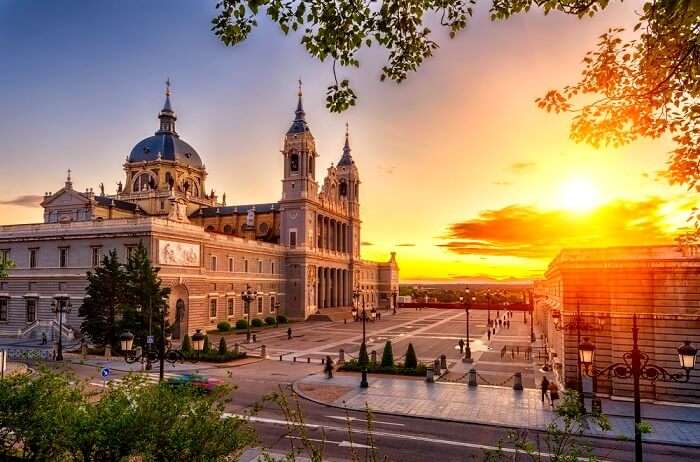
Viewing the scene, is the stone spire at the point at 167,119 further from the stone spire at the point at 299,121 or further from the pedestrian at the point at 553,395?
the pedestrian at the point at 553,395

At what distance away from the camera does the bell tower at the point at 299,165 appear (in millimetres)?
77062

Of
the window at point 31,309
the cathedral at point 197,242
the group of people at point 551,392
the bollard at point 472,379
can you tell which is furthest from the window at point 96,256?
the group of people at point 551,392

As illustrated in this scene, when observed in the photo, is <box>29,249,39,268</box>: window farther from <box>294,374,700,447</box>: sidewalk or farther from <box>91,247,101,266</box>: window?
<box>294,374,700,447</box>: sidewalk

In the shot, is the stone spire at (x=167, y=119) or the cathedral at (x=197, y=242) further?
the stone spire at (x=167, y=119)

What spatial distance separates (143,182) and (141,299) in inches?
1937

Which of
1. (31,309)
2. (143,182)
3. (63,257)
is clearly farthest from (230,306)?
(143,182)

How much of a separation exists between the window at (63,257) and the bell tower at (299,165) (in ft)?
115

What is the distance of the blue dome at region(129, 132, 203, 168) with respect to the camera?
3260 inches

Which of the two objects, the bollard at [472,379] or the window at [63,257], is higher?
the window at [63,257]

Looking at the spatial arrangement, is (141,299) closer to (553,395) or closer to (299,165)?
(553,395)

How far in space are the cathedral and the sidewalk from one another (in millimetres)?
24729

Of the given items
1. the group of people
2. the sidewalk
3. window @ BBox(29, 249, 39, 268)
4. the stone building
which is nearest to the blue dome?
window @ BBox(29, 249, 39, 268)

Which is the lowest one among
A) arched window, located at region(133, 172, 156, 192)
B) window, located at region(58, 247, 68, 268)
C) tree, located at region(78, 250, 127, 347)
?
tree, located at region(78, 250, 127, 347)

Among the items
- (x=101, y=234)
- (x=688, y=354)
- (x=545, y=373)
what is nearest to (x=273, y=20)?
(x=688, y=354)
